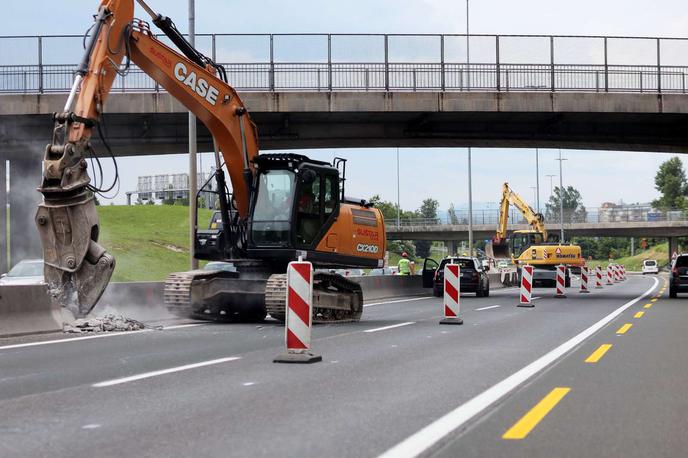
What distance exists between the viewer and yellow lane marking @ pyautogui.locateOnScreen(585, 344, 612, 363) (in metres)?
12.1

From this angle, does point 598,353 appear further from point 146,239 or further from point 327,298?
point 146,239

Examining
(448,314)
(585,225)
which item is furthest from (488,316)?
(585,225)

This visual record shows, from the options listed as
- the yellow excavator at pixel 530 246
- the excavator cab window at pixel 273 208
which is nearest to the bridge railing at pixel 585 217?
the yellow excavator at pixel 530 246

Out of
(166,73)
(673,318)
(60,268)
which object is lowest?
(673,318)

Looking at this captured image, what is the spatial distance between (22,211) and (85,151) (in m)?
18.0

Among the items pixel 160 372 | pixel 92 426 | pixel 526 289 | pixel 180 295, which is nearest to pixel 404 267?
pixel 526 289

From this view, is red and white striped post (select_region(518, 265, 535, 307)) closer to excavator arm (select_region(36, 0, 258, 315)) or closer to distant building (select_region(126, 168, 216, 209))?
excavator arm (select_region(36, 0, 258, 315))

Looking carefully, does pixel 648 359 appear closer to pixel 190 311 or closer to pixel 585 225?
pixel 190 311

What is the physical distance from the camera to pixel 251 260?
19.5 meters

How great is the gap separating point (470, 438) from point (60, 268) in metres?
10.1

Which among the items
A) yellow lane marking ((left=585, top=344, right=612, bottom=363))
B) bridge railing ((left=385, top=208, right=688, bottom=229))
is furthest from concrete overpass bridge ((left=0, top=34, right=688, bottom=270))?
bridge railing ((left=385, top=208, right=688, bottom=229))

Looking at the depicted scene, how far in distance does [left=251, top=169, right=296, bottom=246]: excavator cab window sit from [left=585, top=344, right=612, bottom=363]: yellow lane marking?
7.09 meters

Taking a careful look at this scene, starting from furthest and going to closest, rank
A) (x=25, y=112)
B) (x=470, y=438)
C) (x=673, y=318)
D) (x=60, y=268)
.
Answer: (x=25, y=112) → (x=673, y=318) → (x=60, y=268) → (x=470, y=438)

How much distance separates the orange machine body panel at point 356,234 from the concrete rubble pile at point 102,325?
4229 mm
